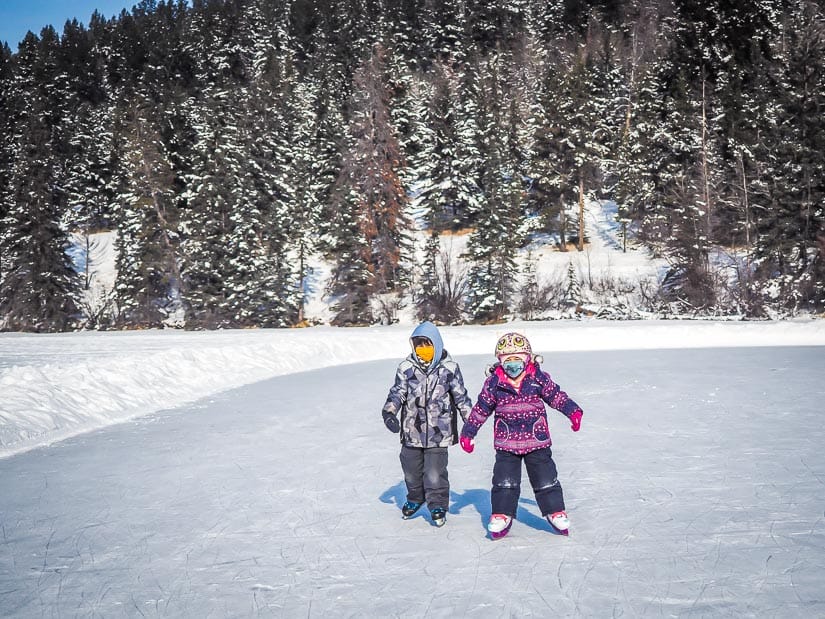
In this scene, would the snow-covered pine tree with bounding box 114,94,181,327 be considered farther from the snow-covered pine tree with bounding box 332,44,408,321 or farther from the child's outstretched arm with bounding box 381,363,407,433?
the child's outstretched arm with bounding box 381,363,407,433

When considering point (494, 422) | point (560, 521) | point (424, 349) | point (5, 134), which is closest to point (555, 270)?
point (424, 349)

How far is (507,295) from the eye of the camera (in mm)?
36719

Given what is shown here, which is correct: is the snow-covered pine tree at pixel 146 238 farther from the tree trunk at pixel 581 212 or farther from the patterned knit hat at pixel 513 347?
the patterned knit hat at pixel 513 347

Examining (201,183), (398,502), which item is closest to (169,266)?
(201,183)

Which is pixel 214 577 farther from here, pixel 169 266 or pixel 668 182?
pixel 668 182

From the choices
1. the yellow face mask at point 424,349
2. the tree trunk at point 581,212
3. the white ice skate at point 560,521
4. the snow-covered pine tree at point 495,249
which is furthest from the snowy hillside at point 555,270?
the white ice skate at point 560,521

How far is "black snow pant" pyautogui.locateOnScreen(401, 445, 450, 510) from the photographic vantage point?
482cm

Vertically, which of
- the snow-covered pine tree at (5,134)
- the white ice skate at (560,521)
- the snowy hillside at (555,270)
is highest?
the snow-covered pine tree at (5,134)

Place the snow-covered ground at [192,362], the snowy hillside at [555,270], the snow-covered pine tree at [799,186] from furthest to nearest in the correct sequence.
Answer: the snowy hillside at [555,270] < the snow-covered pine tree at [799,186] < the snow-covered ground at [192,362]

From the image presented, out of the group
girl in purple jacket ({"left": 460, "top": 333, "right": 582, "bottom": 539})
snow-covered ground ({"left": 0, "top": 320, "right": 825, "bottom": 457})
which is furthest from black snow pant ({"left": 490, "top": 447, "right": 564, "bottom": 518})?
snow-covered ground ({"left": 0, "top": 320, "right": 825, "bottom": 457})

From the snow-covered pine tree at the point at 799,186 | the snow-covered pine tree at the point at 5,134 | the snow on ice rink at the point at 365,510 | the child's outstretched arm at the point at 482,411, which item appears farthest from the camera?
the snow-covered pine tree at the point at 5,134

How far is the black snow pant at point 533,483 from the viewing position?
4.40m

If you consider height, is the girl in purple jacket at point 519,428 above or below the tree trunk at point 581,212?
below

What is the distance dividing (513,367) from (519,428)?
42 cm
